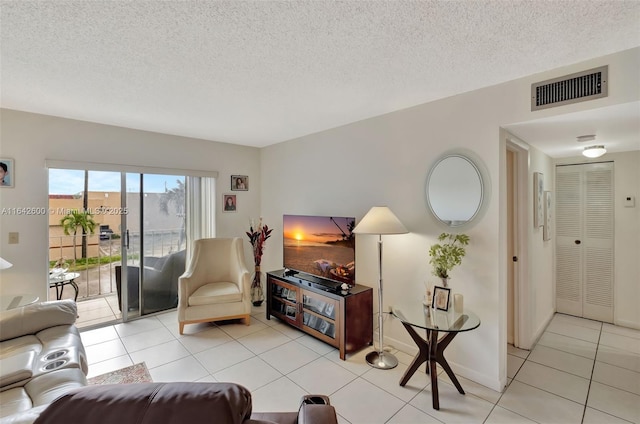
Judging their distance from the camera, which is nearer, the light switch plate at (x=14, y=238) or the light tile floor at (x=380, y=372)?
the light tile floor at (x=380, y=372)

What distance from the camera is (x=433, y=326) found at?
2064 millimetres

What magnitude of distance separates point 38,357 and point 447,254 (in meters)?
2.93

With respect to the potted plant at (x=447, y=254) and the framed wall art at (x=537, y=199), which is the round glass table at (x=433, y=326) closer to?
the potted plant at (x=447, y=254)

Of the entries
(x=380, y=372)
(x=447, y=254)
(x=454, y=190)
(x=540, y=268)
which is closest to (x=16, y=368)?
(x=380, y=372)

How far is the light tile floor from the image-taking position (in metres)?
2.04

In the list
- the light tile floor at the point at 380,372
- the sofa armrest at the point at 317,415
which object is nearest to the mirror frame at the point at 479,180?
the light tile floor at the point at 380,372

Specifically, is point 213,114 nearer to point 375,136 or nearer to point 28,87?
point 28,87

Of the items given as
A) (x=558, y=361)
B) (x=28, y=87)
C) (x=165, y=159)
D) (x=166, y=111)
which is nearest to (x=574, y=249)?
(x=558, y=361)

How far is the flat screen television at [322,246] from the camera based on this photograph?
3018 millimetres

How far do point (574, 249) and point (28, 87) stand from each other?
6076mm

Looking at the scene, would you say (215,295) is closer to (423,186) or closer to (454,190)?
(423,186)

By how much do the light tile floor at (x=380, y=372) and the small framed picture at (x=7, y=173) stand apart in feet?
5.86

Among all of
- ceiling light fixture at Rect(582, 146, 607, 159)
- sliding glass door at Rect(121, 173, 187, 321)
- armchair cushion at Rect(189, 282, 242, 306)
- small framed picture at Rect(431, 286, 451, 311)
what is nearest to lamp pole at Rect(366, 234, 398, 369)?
small framed picture at Rect(431, 286, 451, 311)

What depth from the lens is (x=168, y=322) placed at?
3617 mm
